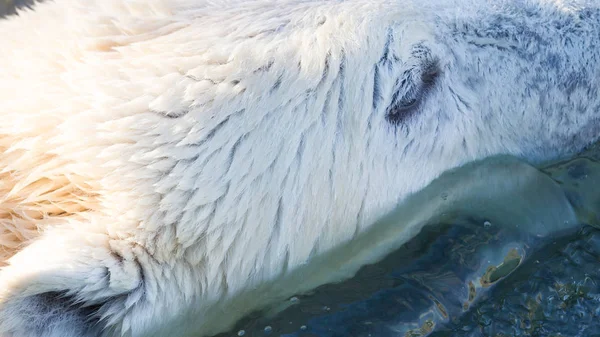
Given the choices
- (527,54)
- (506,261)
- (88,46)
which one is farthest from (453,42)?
(88,46)

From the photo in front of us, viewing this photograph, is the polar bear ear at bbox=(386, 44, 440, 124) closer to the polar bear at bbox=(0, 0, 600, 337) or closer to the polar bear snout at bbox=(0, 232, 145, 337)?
the polar bear at bbox=(0, 0, 600, 337)

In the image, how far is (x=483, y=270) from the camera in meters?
2.65

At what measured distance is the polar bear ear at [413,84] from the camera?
2.47 m

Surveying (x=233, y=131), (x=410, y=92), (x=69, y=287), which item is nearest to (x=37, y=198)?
(x=69, y=287)

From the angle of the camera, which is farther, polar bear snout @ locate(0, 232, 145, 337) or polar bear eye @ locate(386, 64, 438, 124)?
polar bear eye @ locate(386, 64, 438, 124)

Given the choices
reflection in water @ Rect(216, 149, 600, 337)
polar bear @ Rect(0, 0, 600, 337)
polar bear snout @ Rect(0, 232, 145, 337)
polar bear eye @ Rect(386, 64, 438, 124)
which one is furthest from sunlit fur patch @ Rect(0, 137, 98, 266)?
polar bear eye @ Rect(386, 64, 438, 124)

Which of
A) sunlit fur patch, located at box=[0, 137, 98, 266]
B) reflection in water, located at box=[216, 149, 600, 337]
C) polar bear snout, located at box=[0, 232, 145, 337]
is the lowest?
reflection in water, located at box=[216, 149, 600, 337]

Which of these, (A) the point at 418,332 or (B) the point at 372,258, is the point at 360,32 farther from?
(A) the point at 418,332

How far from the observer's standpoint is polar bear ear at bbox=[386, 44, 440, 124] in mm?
2473

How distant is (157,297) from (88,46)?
879 millimetres

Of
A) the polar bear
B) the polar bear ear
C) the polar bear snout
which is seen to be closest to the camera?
the polar bear snout

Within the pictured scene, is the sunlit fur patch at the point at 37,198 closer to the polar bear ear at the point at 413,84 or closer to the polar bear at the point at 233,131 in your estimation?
the polar bear at the point at 233,131

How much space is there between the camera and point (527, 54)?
2.68 m

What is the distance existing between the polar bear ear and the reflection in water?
0.38m
